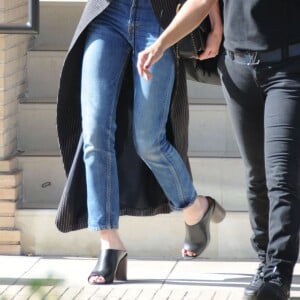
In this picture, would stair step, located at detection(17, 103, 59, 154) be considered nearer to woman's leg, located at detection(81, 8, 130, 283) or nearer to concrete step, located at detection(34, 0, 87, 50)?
concrete step, located at detection(34, 0, 87, 50)

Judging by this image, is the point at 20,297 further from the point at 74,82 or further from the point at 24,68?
the point at 24,68

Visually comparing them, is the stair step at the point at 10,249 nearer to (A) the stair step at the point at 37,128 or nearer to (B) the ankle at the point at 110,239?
(A) the stair step at the point at 37,128

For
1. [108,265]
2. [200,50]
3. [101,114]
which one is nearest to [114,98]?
[101,114]

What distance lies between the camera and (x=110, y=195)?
4.65m

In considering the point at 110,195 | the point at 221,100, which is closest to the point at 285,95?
the point at 110,195

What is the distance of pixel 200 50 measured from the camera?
4.43m

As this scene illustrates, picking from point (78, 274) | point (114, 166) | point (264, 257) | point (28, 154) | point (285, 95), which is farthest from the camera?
point (28, 154)

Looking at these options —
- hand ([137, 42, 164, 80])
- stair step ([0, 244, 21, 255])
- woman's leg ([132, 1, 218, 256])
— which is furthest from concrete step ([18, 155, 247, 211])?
hand ([137, 42, 164, 80])

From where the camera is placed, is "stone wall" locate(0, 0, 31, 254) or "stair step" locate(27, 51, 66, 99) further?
"stair step" locate(27, 51, 66, 99)

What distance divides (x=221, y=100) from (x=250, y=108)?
192 centimetres

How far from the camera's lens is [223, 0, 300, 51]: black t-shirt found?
3859 mm

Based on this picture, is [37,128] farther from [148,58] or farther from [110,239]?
[148,58]

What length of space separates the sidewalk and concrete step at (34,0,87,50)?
Result: 164cm

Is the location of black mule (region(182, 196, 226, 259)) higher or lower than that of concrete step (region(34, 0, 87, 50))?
lower
